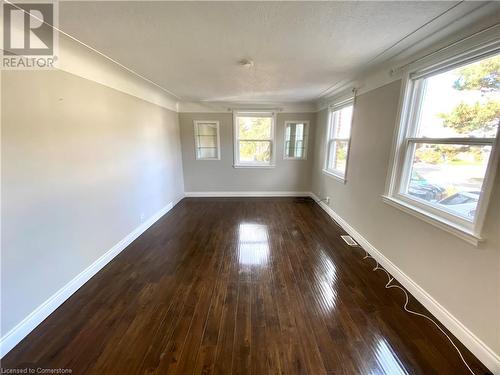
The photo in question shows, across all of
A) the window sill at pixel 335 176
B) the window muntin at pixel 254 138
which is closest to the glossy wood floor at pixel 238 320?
the window sill at pixel 335 176

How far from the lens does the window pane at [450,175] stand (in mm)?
1498

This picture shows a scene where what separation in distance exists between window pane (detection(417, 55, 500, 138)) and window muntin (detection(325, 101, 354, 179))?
1.48 metres

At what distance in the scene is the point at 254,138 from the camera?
5.05 m

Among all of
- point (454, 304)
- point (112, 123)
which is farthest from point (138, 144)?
point (454, 304)

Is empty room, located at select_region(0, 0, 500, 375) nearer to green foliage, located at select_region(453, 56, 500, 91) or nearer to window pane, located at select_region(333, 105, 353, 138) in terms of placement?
green foliage, located at select_region(453, 56, 500, 91)

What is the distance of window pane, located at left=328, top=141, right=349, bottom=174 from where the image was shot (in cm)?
363

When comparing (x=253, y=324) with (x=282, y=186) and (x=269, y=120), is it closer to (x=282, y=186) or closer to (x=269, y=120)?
(x=282, y=186)

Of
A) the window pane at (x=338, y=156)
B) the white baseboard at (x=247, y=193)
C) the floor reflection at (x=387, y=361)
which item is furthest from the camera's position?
the white baseboard at (x=247, y=193)

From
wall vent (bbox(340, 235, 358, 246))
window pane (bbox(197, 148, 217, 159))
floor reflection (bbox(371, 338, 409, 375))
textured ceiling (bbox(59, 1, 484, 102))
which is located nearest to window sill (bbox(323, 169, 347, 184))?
wall vent (bbox(340, 235, 358, 246))

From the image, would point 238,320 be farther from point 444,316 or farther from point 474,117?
point 474,117

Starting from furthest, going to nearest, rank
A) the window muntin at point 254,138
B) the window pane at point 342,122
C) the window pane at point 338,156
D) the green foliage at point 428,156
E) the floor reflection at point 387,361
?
the window muntin at point 254,138, the window pane at point 338,156, the window pane at point 342,122, the green foliage at point 428,156, the floor reflection at point 387,361

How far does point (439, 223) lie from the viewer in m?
1.67

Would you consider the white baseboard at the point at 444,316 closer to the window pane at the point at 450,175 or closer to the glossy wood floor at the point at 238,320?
the glossy wood floor at the point at 238,320

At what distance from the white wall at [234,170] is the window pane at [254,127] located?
0.22 m
